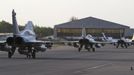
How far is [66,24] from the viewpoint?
16475cm

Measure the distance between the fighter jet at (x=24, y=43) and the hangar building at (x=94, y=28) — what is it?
11604 centimetres

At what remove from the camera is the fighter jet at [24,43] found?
139ft

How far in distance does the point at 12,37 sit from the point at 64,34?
120m

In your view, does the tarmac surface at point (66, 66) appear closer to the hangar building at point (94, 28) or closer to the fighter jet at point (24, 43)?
the fighter jet at point (24, 43)

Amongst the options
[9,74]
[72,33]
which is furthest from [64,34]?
[9,74]

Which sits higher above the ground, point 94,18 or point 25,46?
point 94,18

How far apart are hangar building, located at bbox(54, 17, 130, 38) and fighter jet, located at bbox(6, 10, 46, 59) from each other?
116 metres

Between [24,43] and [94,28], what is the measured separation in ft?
391

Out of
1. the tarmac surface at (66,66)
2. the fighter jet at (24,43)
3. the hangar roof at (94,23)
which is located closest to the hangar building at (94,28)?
the hangar roof at (94,23)

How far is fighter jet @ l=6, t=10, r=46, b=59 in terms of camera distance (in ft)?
139

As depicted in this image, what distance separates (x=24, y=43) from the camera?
1695 inches

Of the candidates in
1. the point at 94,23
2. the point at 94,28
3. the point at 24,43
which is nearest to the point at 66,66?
the point at 24,43

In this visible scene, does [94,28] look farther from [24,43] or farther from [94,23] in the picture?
[24,43]

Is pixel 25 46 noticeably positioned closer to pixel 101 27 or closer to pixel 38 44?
pixel 38 44
